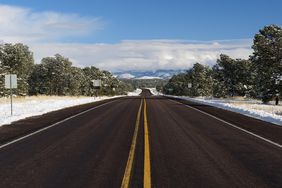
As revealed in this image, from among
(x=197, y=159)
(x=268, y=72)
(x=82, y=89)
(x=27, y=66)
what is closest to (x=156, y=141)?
(x=197, y=159)

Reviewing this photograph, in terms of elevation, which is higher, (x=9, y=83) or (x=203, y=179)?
(x=9, y=83)

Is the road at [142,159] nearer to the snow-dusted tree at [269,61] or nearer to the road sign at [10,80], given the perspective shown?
the road sign at [10,80]

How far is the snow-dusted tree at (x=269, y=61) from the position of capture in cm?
4712

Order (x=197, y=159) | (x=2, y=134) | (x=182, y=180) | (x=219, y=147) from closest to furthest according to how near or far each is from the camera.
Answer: (x=182, y=180) < (x=197, y=159) < (x=219, y=147) < (x=2, y=134)

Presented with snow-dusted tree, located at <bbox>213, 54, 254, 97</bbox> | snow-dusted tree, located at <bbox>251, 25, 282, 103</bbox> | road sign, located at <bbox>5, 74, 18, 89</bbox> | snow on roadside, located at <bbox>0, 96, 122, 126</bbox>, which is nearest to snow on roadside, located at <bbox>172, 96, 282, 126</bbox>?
snow-dusted tree, located at <bbox>251, 25, 282, 103</bbox>

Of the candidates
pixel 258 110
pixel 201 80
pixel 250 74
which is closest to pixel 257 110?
pixel 258 110

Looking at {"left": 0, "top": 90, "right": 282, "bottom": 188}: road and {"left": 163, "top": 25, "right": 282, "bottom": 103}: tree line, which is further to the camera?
{"left": 163, "top": 25, "right": 282, "bottom": 103}: tree line

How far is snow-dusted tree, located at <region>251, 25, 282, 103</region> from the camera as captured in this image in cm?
4712

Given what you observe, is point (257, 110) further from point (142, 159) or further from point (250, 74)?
point (250, 74)

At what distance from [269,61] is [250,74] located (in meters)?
27.0

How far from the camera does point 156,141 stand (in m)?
12.5

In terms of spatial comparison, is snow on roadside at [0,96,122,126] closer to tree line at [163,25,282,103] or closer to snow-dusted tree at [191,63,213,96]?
tree line at [163,25,282,103]

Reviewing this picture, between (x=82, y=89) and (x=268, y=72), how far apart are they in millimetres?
81600

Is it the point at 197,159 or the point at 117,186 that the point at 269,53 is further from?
the point at 117,186
